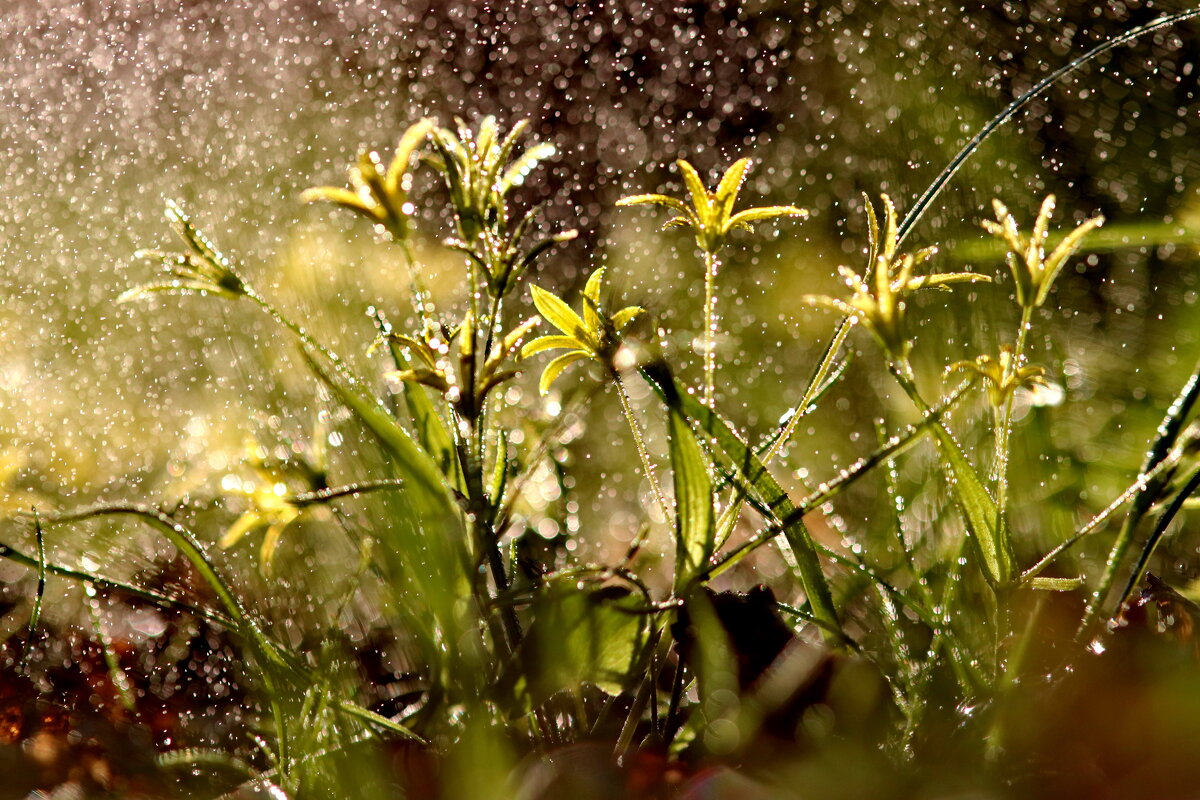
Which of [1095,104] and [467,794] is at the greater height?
[1095,104]

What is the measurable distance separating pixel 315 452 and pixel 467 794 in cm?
17

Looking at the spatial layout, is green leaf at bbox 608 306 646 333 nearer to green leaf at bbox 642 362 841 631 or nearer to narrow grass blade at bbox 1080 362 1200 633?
green leaf at bbox 642 362 841 631

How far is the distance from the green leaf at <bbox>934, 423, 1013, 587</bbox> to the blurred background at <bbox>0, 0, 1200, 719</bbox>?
123 mm

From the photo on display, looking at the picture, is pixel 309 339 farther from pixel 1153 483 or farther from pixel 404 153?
pixel 1153 483

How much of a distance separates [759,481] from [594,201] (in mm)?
810

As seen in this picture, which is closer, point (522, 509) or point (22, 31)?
point (522, 509)

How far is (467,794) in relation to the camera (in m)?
0.26

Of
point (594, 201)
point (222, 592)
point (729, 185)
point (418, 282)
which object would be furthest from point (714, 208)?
point (594, 201)

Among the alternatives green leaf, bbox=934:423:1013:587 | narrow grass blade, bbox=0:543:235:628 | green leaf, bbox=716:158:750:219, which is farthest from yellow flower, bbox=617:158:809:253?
narrow grass blade, bbox=0:543:235:628

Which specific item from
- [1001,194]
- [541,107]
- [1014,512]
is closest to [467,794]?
[1014,512]

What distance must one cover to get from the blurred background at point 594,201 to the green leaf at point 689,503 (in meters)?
0.18

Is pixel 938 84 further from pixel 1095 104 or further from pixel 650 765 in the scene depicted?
pixel 650 765

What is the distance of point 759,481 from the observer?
0.30 m

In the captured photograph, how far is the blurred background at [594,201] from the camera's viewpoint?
21.1 inches
